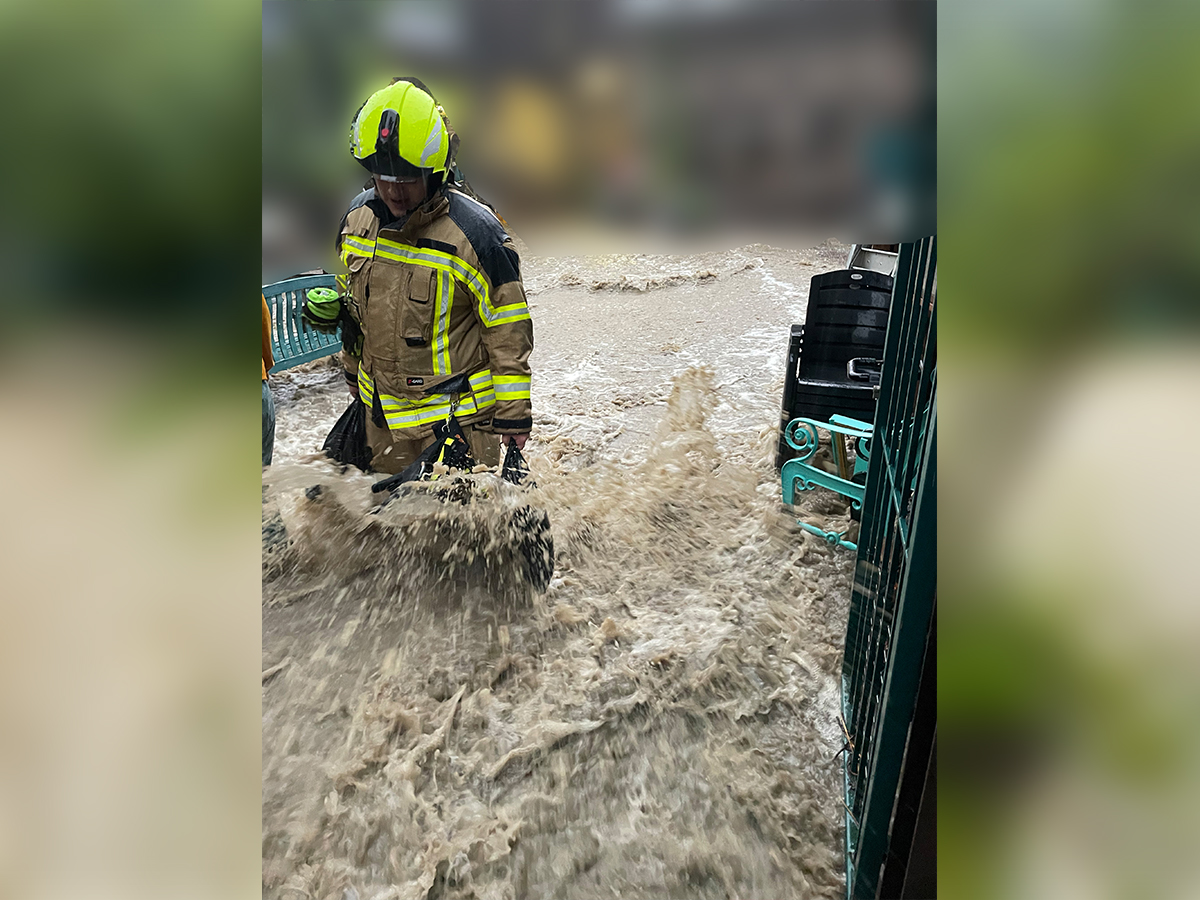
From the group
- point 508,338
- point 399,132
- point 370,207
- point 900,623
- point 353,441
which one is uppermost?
point 399,132

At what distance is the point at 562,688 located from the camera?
2693mm

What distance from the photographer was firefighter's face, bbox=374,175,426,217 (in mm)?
2633

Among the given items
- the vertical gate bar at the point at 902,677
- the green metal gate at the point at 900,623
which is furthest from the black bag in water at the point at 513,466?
the vertical gate bar at the point at 902,677

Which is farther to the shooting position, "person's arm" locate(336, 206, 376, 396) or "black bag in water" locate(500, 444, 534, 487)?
"black bag in water" locate(500, 444, 534, 487)

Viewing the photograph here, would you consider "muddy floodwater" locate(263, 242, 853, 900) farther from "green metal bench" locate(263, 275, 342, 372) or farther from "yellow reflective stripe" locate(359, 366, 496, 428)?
"green metal bench" locate(263, 275, 342, 372)

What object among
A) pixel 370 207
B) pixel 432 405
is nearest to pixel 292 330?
pixel 370 207

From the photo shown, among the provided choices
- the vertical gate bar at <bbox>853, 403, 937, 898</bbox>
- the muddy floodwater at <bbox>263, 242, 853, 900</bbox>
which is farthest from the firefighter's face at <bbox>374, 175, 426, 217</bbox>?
the vertical gate bar at <bbox>853, 403, 937, 898</bbox>

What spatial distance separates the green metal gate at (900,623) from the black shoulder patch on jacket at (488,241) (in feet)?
4.70

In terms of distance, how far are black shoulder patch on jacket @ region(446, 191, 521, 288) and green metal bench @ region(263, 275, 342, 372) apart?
3.36 meters

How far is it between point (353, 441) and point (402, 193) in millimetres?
1128

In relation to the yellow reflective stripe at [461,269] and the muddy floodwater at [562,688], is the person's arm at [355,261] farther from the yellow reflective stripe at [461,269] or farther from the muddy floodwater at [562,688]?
the muddy floodwater at [562,688]
